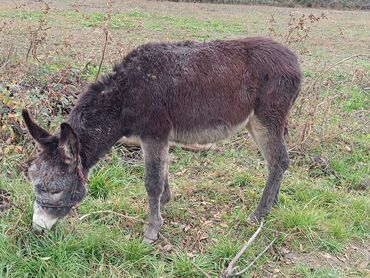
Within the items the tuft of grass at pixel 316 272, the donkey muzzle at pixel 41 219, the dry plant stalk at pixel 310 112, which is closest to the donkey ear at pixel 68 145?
the donkey muzzle at pixel 41 219

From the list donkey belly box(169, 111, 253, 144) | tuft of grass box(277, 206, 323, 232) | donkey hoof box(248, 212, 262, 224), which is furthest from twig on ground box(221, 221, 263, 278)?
donkey belly box(169, 111, 253, 144)

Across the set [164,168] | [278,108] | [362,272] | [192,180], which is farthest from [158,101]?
[362,272]

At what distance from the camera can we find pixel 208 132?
4.30 metres

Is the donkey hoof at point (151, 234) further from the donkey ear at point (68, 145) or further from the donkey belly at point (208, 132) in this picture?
the donkey ear at point (68, 145)

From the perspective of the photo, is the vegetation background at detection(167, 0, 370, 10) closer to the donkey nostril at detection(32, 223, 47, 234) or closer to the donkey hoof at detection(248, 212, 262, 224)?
the donkey hoof at detection(248, 212, 262, 224)

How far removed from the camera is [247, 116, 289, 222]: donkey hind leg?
4387 mm

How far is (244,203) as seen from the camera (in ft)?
16.1

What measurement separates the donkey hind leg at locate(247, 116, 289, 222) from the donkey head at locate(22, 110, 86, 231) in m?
1.83

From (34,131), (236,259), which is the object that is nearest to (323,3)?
(236,259)

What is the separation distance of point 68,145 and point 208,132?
1441mm

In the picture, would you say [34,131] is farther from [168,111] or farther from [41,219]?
[168,111]

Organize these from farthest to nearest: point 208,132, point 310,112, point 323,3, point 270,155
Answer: point 323,3 → point 310,112 → point 270,155 → point 208,132

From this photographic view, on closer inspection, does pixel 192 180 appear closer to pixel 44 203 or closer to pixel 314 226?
pixel 314 226

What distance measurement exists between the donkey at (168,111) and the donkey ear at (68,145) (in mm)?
10
